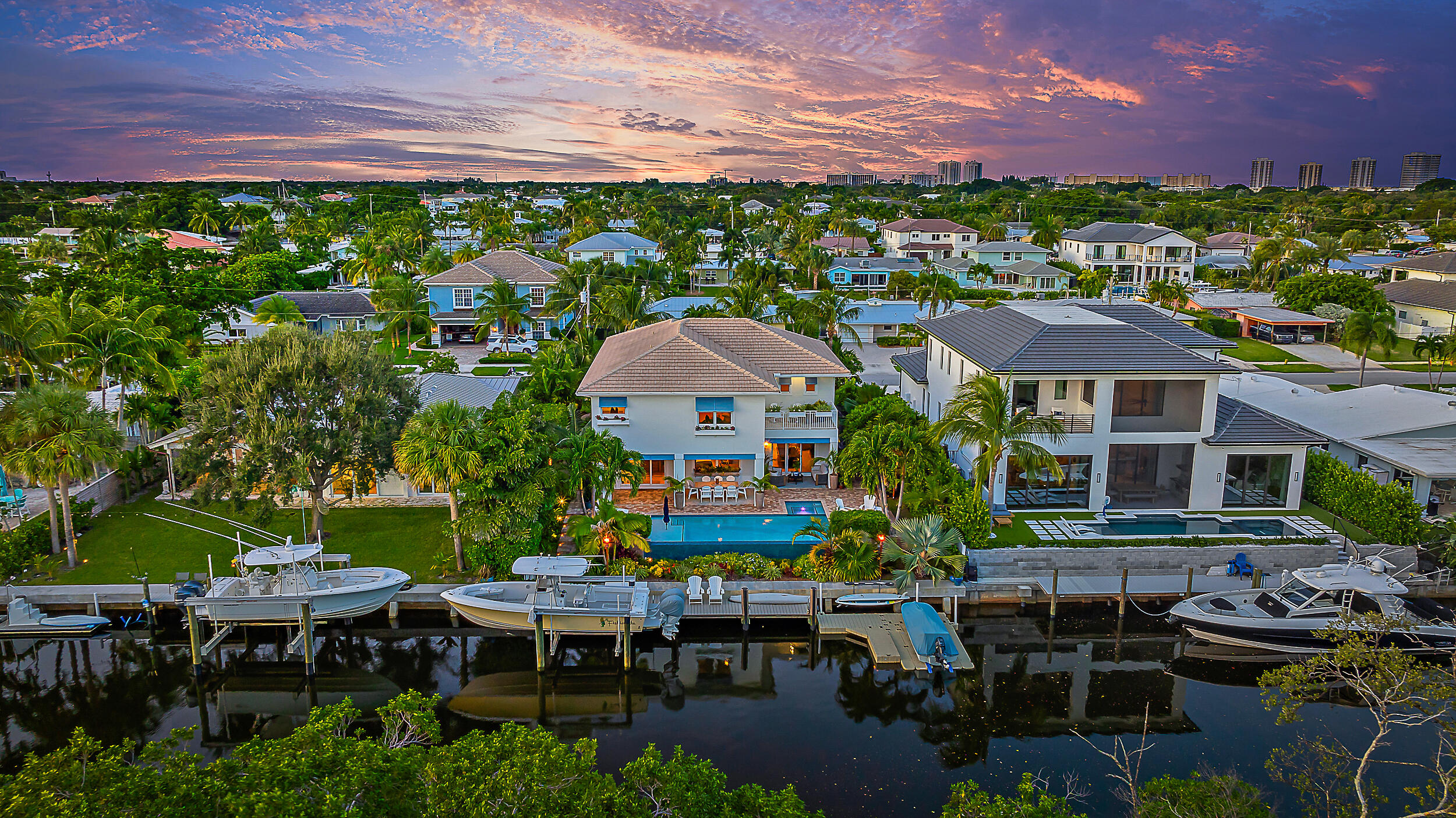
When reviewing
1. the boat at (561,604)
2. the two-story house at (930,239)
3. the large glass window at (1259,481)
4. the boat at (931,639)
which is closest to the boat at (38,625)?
the boat at (561,604)

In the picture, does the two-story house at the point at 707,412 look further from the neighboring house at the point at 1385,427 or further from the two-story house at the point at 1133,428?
the neighboring house at the point at 1385,427

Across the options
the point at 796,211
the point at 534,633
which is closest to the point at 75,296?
the point at 534,633

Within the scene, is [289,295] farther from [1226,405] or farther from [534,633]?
[1226,405]

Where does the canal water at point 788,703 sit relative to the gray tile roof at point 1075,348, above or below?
below

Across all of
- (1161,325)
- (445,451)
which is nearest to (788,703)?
(445,451)

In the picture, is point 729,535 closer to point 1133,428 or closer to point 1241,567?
point 1133,428

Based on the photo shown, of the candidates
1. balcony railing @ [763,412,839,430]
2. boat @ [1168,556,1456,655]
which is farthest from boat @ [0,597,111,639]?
boat @ [1168,556,1456,655]
